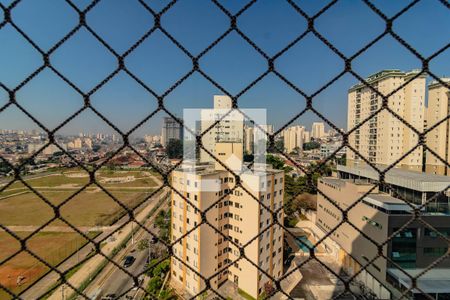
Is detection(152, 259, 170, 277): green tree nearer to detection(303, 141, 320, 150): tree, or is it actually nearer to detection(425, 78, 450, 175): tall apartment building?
detection(425, 78, 450, 175): tall apartment building

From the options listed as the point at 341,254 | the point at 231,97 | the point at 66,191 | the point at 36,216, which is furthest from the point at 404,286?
the point at 66,191

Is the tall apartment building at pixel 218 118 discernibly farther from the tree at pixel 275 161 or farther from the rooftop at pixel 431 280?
the tree at pixel 275 161

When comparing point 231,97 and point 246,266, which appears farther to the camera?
point 246,266

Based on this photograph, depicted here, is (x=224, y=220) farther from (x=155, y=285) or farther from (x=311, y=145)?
(x=311, y=145)

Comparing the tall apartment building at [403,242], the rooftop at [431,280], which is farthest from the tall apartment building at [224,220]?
the rooftop at [431,280]

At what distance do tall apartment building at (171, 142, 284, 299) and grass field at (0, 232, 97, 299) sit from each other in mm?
2754

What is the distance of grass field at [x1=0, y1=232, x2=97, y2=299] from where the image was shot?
579 centimetres

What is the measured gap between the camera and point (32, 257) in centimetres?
602

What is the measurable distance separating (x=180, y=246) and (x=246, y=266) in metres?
1.42

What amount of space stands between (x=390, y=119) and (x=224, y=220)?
323 inches

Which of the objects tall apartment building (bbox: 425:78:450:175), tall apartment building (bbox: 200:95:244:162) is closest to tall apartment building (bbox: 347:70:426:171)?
tall apartment building (bbox: 425:78:450:175)

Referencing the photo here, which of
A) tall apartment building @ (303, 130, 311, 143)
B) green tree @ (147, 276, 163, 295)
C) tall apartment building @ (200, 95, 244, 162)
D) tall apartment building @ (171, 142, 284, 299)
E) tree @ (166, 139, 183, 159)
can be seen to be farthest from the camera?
tall apartment building @ (303, 130, 311, 143)

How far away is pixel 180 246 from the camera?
5.09 meters

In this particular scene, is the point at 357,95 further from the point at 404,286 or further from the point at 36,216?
the point at 36,216
